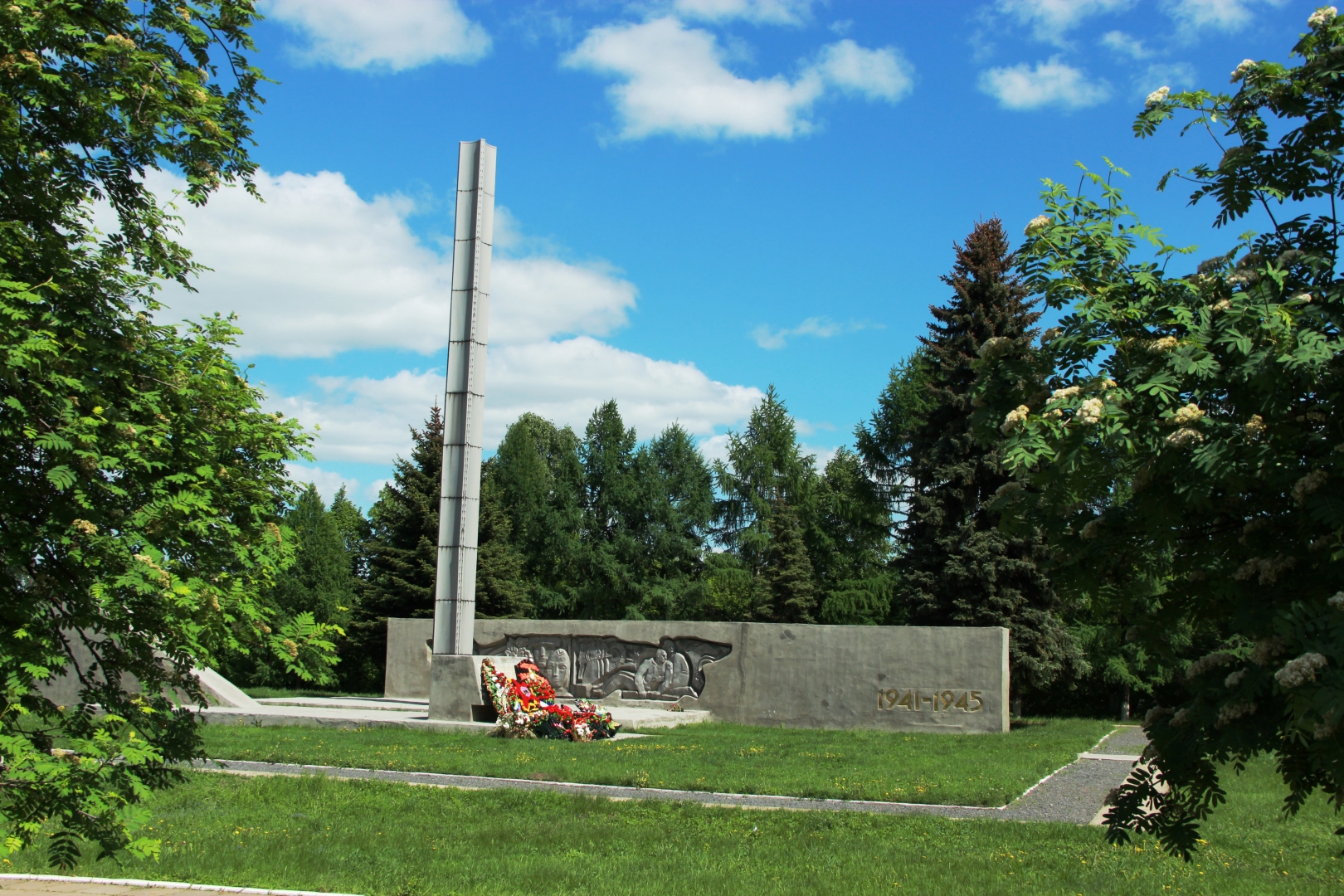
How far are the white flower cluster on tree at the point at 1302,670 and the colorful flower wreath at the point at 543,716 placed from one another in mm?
13570

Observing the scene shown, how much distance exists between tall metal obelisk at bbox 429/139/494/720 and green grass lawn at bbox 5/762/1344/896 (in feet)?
25.5

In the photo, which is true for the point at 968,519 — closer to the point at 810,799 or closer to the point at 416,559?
the point at 810,799

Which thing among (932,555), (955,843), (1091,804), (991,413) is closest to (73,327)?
(991,413)

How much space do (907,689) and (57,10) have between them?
17323 millimetres

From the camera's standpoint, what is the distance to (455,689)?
17.3m

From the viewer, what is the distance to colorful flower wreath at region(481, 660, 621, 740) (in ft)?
50.4

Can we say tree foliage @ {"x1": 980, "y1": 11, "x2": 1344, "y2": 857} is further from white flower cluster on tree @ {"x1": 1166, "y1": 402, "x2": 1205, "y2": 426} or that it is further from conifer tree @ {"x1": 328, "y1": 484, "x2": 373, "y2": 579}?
conifer tree @ {"x1": 328, "y1": 484, "x2": 373, "y2": 579}

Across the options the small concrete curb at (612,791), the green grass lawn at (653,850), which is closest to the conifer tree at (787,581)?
the small concrete curb at (612,791)

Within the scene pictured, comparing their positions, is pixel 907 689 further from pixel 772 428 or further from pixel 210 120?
pixel 772 428

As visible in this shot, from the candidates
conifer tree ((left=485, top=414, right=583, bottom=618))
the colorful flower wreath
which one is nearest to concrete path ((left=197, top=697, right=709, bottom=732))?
→ the colorful flower wreath

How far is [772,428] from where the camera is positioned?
4525 centimetres

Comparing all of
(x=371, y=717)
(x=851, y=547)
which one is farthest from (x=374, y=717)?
(x=851, y=547)

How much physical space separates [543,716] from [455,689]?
95.2 inches

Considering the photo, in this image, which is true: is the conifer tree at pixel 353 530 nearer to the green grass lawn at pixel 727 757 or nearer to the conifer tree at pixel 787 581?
the conifer tree at pixel 787 581
